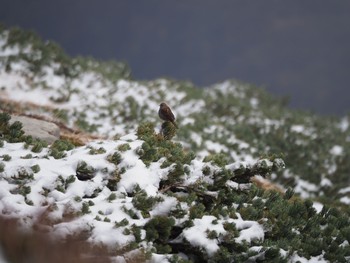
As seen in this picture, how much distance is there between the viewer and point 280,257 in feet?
19.2

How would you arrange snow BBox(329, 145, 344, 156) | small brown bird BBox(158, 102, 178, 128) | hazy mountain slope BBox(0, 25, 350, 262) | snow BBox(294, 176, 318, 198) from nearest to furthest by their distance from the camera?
hazy mountain slope BBox(0, 25, 350, 262) < small brown bird BBox(158, 102, 178, 128) < snow BBox(294, 176, 318, 198) < snow BBox(329, 145, 344, 156)

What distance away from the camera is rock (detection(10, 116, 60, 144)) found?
8391 mm

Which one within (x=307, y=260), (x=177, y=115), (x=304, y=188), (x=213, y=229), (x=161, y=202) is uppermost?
(x=177, y=115)

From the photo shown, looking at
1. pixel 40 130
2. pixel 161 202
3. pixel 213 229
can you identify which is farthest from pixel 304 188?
pixel 161 202

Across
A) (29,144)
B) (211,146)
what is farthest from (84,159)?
Answer: (211,146)

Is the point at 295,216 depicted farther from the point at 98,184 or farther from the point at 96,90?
the point at 96,90

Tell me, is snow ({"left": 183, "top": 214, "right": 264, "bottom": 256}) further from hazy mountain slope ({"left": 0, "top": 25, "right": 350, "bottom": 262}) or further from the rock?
the rock

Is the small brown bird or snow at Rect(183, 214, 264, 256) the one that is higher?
the small brown bird

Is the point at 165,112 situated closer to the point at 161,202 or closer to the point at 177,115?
the point at 161,202

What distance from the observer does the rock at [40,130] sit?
8391 millimetres

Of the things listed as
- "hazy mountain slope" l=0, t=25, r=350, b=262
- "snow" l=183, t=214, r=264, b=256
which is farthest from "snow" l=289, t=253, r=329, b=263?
"snow" l=183, t=214, r=264, b=256

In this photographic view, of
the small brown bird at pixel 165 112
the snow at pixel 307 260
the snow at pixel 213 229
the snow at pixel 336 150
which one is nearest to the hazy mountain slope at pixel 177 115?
the snow at pixel 336 150

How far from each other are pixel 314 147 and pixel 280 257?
16.4 metres

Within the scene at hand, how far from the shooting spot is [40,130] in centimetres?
876
